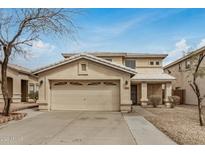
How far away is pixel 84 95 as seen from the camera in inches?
700

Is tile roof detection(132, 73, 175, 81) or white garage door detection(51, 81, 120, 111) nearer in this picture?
white garage door detection(51, 81, 120, 111)

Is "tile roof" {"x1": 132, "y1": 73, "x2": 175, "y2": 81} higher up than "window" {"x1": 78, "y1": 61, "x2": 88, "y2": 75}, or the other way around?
"window" {"x1": 78, "y1": 61, "x2": 88, "y2": 75}

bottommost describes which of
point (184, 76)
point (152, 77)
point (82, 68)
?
point (152, 77)

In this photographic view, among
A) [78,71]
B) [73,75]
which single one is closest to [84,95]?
[73,75]

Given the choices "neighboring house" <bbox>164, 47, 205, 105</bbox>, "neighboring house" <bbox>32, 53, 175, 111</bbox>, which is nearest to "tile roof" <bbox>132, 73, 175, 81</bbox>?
"neighboring house" <bbox>164, 47, 205, 105</bbox>

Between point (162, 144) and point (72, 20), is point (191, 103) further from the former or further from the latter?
point (162, 144)

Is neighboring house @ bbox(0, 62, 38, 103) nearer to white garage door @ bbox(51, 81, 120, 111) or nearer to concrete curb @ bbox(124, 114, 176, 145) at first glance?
white garage door @ bbox(51, 81, 120, 111)

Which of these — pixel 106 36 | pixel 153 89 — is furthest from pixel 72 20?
pixel 153 89

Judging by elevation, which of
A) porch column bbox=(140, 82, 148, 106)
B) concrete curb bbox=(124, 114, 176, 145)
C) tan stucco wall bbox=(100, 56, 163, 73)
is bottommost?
concrete curb bbox=(124, 114, 176, 145)

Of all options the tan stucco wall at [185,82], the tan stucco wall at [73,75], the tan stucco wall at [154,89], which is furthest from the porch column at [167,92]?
the tan stucco wall at [73,75]

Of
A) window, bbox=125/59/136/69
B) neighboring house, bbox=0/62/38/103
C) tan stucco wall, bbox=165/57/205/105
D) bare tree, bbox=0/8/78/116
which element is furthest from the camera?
window, bbox=125/59/136/69

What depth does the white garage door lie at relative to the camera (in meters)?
17.5

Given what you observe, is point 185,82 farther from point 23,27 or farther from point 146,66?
point 23,27

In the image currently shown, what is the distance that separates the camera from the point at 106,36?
1748cm
